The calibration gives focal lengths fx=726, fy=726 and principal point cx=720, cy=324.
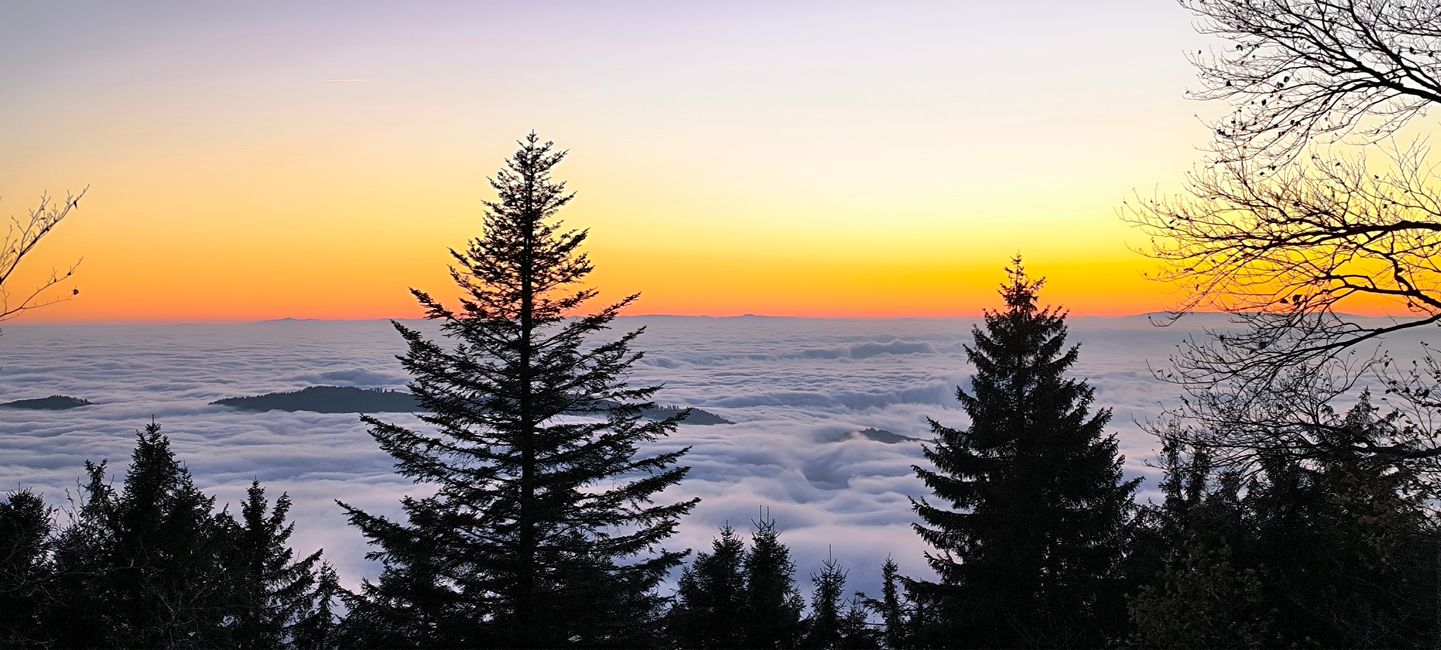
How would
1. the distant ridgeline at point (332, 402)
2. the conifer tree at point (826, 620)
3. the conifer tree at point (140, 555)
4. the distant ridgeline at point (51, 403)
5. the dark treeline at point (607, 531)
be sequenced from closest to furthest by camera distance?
the dark treeline at point (607, 531) < the conifer tree at point (140, 555) < the conifer tree at point (826, 620) < the distant ridgeline at point (51, 403) < the distant ridgeline at point (332, 402)

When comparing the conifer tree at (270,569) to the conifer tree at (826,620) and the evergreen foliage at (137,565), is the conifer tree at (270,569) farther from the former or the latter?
the conifer tree at (826,620)

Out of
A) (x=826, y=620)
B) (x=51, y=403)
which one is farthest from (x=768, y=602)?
(x=51, y=403)

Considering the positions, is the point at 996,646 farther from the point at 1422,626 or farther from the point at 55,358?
the point at 55,358

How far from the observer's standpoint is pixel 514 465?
13188 mm

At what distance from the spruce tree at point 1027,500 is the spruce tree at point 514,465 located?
7989 millimetres

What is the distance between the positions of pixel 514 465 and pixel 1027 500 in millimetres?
11284

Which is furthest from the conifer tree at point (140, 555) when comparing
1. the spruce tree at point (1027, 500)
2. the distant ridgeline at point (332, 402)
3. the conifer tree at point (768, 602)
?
the distant ridgeline at point (332, 402)

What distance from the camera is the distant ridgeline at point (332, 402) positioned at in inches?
7146

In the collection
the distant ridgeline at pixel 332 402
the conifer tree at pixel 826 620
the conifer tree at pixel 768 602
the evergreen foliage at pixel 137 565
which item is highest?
the evergreen foliage at pixel 137 565

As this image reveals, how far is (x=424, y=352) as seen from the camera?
13.1m

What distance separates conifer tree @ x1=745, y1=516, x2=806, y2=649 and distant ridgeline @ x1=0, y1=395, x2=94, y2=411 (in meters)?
170

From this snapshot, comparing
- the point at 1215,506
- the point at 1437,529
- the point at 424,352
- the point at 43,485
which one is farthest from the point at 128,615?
the point at 43,485

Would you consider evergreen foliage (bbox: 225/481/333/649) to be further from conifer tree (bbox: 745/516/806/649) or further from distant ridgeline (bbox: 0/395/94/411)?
distant ridgeline (bbox: 0/395/94/411)

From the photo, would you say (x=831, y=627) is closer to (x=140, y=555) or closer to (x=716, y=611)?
(x=716, y=611)
